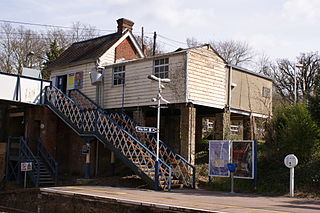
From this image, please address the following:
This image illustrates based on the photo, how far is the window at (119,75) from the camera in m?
20.7

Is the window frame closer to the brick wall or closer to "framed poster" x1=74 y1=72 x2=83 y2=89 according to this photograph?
the brick wall

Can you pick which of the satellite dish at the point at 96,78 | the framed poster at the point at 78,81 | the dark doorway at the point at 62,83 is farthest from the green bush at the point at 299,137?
the dark doorway at the point at 62,83

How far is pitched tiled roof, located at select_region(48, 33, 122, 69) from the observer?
23.5 meters

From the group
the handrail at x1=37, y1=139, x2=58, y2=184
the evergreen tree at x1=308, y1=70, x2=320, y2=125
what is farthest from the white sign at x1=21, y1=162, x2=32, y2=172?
the evergreen tree at x1=308, y1=70, x2=320, y2=125

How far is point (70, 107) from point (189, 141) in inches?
291

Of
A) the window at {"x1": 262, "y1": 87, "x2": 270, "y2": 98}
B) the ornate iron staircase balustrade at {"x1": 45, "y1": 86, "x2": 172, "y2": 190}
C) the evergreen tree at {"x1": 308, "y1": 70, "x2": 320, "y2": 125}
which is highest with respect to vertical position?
the window at {"x1": 262, "y1": 87, "x2": 270, "y2": 98}

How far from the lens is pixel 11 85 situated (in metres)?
20.9

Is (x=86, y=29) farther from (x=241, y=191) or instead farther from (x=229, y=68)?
(x=241, y=191)

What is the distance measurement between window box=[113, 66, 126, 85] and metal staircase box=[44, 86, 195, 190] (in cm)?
177

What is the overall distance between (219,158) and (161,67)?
18.4 ft

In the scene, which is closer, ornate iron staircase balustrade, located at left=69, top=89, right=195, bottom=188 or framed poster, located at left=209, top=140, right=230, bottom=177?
framed poster, located at left=209, top=140, right=230, bottom=177

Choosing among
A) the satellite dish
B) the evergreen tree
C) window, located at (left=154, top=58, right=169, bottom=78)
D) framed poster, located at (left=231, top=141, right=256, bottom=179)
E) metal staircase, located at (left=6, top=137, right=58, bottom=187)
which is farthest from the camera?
the satellite dish

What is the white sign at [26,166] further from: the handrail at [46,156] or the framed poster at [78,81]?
the framed poster at [78,81]

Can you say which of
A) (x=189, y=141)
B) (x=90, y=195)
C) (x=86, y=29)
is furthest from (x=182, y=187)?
(x=86, y=29)
